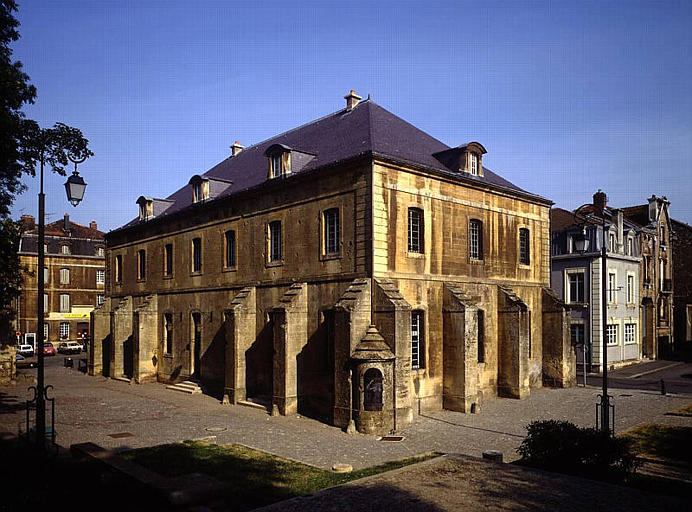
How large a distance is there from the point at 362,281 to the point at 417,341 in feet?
10.9

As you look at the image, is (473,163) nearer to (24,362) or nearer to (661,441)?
(661,441)

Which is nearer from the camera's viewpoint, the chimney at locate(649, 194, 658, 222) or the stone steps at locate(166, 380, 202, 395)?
the stone steps at locate(166, 380, 202, 395)

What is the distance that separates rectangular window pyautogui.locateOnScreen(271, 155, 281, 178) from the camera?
22109 mm

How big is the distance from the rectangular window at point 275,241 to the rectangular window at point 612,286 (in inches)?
855

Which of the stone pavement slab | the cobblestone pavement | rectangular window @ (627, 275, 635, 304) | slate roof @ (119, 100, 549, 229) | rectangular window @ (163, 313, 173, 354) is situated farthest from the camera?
rectangular window @ (627, 275, 635, 304)

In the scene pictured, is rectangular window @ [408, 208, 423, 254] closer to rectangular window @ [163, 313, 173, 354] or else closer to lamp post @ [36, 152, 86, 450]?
lamp post @ [36, 152, 86, 450]

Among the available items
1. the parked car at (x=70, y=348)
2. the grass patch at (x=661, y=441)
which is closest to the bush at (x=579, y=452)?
the grass patch at (x=661, y=441)

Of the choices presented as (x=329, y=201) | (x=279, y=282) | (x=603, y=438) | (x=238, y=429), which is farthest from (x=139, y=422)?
(x=603, y=438)

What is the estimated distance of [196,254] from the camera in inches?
1089

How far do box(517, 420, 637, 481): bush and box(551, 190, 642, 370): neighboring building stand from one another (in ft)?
70.0

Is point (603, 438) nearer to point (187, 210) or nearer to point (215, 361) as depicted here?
point (215, 361)

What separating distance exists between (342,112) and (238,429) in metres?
14.5

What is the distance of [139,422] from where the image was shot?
1834 centimetres

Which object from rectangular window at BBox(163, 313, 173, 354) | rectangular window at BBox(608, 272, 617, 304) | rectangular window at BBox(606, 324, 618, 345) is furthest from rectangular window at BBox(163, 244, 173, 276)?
rectangular window at BBox(606, 324, 618, 345)
